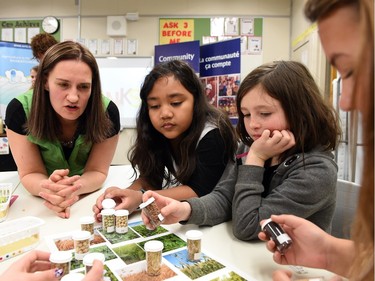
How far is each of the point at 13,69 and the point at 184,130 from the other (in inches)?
131

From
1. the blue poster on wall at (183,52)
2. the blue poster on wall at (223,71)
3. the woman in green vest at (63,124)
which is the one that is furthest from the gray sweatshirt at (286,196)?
the blue poster on wall at (183,52)

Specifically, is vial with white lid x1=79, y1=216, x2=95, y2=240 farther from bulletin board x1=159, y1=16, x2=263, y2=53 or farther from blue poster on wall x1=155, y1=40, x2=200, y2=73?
bulletin board x1=159, y1=16, x2=263, y2=53

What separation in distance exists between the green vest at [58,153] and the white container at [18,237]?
54 cm

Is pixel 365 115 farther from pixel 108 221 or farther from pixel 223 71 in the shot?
pixel 223 71

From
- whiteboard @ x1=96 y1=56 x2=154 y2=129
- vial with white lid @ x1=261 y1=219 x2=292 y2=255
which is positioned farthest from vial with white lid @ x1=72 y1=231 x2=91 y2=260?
whiteboard @ x1=96 y1=56 x2=154 y2=129

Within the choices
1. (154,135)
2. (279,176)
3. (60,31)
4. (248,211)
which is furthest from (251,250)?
(60,31)

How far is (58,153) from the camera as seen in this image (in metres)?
1.42

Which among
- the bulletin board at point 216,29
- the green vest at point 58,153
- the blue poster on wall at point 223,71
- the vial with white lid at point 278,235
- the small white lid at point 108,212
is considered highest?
the bulletin board at point 216,29

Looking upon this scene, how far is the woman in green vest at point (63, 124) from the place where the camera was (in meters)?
1.31

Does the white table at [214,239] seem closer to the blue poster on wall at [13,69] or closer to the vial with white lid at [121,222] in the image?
the vial with white lid at [121,222]

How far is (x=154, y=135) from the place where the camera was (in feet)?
4.64

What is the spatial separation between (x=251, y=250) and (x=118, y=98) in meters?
3.87

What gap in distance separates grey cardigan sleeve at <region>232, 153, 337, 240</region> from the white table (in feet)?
0.16

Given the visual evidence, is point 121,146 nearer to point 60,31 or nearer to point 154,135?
point 60,31
